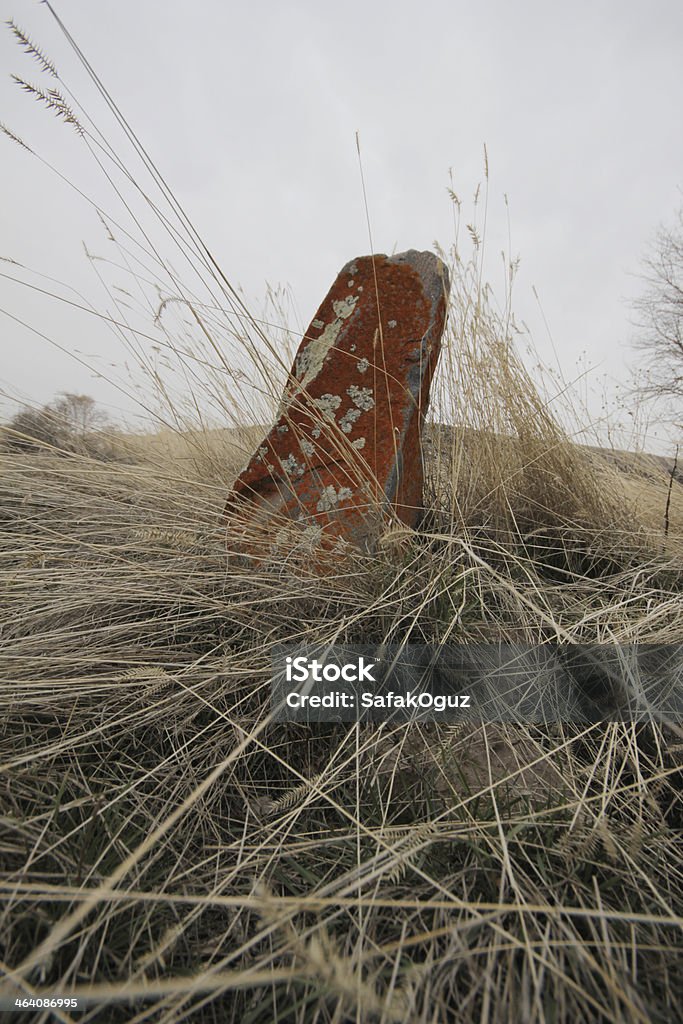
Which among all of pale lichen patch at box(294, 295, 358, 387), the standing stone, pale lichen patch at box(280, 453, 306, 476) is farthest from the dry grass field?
pale lichen patch at box(294, 295, 358, 387)

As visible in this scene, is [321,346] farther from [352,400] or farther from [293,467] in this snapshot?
[293,467]

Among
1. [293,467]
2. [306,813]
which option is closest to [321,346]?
[293,467]

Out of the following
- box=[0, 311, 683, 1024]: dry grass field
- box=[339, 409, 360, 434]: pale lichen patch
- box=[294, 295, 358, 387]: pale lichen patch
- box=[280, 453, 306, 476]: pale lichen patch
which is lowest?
box=[0, 311, 683, 1024]: dry grass field

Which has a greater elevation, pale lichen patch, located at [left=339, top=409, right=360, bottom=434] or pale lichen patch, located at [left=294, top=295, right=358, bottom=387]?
pale lichen patch, located at [left=294, top=295, right=358, bottom=387]

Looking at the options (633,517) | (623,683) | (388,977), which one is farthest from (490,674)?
(633,517)

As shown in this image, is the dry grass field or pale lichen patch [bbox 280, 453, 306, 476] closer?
the dry grass field

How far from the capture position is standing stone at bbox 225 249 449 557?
4.71ft

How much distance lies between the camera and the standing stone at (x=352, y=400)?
4.71 feet

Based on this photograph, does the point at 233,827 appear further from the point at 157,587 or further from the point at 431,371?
the point at 431,371

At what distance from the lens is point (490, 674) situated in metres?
1.20

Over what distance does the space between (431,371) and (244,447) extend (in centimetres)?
101

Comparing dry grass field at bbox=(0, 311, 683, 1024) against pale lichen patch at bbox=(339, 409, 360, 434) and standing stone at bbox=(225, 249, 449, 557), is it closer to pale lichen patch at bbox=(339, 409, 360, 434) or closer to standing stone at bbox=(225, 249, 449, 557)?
standing stone at bbox=(225, 249, 449, 557)

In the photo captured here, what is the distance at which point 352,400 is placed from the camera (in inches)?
57.9

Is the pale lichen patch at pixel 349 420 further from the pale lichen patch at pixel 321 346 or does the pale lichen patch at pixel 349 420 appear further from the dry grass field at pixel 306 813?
the dry grass field at pixel 306 813
